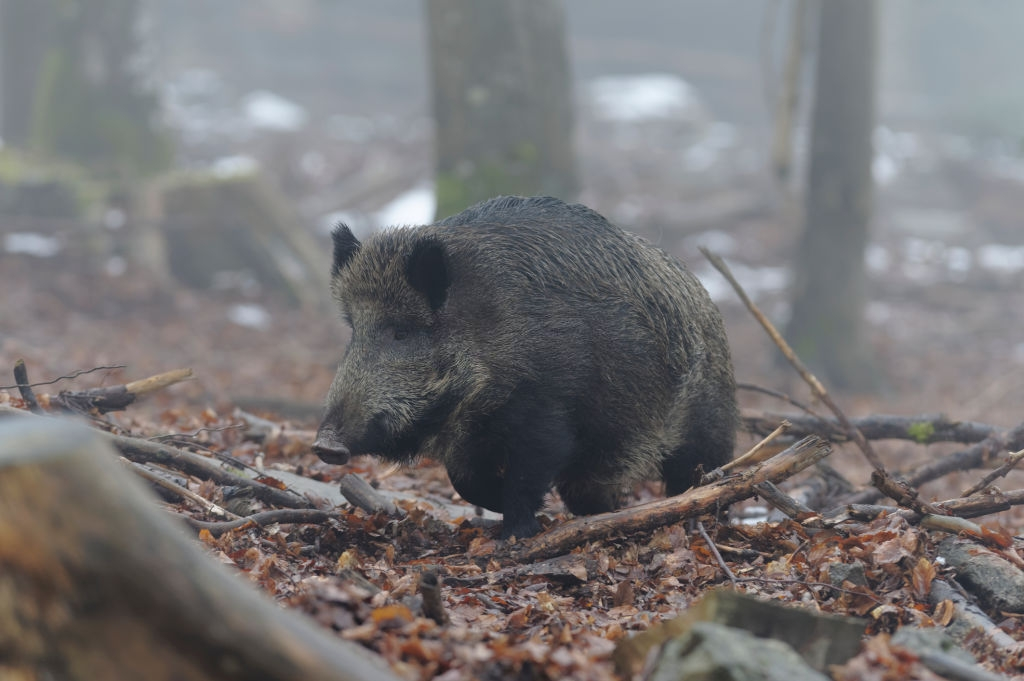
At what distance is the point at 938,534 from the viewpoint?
5.32 m

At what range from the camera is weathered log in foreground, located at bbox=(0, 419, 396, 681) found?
2.49 meters

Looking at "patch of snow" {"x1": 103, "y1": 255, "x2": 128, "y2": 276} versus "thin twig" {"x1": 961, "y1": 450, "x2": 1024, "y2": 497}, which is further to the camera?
"patch of snow" {"x1": 103, "y1": 255, "x2": 128, "y2": 276}

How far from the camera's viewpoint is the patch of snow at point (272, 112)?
30.2 meters

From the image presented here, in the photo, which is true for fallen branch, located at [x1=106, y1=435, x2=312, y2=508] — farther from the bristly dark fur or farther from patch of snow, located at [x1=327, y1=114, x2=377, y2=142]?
patch of snow, located at [x1=327, y1=114, x2=377, y2=142]

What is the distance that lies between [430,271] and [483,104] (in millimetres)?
7218

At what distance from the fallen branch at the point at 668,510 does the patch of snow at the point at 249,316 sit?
1058 cm

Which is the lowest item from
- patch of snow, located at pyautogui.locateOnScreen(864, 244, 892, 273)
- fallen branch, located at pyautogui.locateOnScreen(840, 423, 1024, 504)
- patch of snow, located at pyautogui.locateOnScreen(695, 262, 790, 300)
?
patch of snow, located at pyautogui.locateOnScreen(864, 244, 892, 273)

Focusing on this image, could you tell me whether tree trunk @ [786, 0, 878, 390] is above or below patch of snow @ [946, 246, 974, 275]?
above

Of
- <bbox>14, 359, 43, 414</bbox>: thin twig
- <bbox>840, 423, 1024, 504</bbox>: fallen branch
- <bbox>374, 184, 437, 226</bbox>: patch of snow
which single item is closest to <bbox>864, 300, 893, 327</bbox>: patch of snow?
<bbox>374, 184, 437, 226</bbox>: patch of snow

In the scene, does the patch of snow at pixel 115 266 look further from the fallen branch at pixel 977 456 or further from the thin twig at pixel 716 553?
the thin twig at pixel 716 553

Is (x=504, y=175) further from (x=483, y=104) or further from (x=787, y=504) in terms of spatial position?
(x=787, y=504)

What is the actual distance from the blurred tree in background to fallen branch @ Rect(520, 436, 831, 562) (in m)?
14.6

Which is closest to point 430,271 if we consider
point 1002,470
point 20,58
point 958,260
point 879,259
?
point 1002,470

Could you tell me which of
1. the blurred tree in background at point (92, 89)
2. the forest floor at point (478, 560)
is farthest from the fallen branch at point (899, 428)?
the blurred tree in background at point (92, 89)
